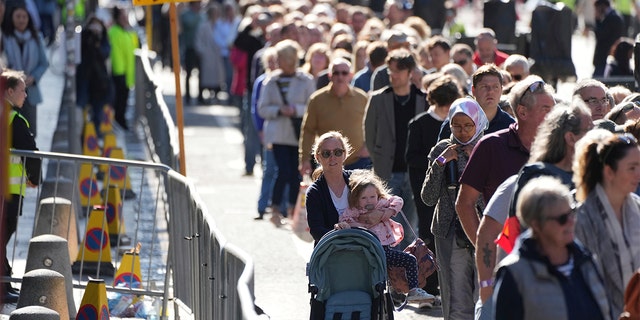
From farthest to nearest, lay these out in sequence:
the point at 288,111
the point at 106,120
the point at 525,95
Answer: the point at 106,120
the point at 288,111
the point at 525,95

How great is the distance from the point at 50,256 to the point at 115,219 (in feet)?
10.4

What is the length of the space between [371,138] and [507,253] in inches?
230

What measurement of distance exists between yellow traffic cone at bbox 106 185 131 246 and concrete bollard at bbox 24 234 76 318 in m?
2.93

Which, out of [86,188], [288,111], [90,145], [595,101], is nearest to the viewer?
[595,101]

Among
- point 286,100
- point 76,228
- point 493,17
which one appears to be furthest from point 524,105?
point 493,17

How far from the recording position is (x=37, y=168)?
11883 millimetres

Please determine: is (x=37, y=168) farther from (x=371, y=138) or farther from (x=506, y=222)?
(x=506, y=222)

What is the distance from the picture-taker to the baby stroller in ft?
27.6

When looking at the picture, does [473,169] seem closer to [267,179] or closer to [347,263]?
[347,263]

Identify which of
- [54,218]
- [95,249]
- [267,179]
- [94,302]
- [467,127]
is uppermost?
[467,127]

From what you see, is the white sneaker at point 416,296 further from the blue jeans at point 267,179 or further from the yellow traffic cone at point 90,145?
the yellow traffic cone at point 90,145

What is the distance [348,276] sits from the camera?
852 cm

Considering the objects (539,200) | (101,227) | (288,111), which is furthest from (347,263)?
(288,111)

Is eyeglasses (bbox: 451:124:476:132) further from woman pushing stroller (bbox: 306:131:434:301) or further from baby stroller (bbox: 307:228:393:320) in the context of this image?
baby stroller (bbox: 307:228:393:320)
